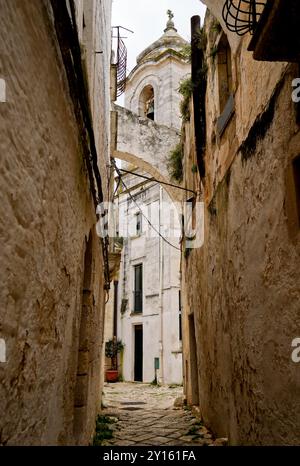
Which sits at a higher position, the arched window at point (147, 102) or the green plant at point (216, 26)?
the arched window at point (147, 102)

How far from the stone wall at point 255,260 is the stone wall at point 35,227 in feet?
4.93

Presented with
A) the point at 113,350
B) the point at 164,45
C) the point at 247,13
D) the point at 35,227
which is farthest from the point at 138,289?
the point at 35,227

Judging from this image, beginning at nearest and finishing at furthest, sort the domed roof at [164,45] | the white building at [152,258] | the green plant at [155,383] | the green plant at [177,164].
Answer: the green plant at [177,164], the green plant at [155,383], the white building at [152,258], the domed roof at [164,45]

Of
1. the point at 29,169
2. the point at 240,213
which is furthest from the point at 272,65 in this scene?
the point at 29,169

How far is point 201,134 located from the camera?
6.40 m

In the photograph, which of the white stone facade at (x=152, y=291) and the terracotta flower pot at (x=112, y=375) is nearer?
the white stone facade at (x=152, y=291)

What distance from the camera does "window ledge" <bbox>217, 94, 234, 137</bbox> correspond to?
179 inches

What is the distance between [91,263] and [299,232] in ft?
8.54

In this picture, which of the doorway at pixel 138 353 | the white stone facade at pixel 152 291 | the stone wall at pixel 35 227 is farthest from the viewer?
the doorway at pixel 138 353

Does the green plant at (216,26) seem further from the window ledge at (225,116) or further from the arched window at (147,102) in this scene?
the arched window at (147,102)

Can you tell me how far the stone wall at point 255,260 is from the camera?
104 inches

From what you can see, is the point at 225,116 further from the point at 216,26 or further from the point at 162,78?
the point at 162,78

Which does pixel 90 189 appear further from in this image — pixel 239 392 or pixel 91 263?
pixel 239 392

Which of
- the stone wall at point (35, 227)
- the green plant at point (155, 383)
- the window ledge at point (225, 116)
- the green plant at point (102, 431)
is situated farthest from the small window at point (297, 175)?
the green plant at point (155, 383)
